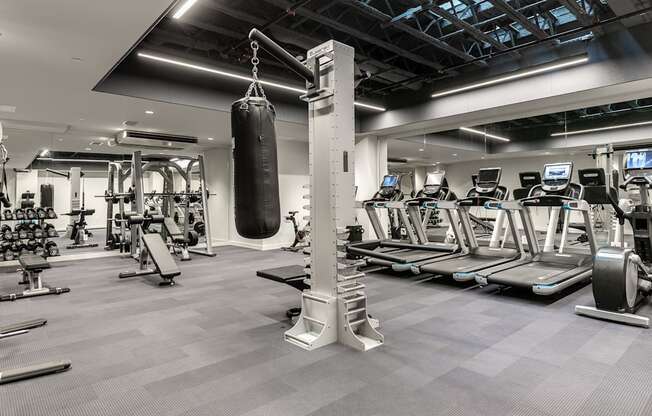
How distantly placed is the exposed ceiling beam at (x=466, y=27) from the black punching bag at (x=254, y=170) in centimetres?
310

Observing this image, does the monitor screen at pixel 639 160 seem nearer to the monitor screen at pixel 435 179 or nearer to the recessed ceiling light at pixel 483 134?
the monitor screen at pixel 435 179

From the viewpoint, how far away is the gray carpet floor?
223cm

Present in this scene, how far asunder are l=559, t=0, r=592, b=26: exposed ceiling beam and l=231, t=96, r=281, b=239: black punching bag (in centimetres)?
412

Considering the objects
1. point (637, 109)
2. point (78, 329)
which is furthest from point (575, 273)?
point (78, 329)

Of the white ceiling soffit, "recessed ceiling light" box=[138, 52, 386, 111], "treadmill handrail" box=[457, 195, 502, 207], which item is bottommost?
"treadmill handrail" box=[457, 195, 502, 207]

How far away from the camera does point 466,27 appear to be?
5090 mm

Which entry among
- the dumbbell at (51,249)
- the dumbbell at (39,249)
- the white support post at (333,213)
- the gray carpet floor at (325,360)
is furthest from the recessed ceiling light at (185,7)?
the dumbbell at (51,249)

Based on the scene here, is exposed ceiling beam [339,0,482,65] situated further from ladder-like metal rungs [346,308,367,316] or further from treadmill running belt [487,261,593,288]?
ladder-like metal rungs [346,308,367,316]

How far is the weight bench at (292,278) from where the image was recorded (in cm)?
346

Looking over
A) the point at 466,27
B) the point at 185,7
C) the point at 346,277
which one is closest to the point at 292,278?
the point at 346,277

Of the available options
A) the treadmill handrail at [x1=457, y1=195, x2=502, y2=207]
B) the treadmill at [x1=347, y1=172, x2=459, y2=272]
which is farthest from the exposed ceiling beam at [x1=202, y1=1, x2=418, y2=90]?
the treadmill handrail at [x1=457, y1=195, x2=502, y2=207]

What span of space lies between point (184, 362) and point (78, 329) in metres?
1.51

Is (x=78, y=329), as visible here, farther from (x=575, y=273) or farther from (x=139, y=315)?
(x=575, y=273)

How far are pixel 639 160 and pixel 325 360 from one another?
14.8 feet
